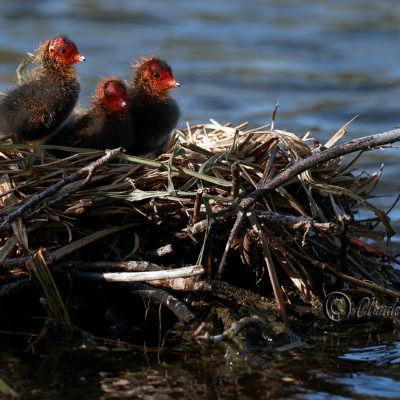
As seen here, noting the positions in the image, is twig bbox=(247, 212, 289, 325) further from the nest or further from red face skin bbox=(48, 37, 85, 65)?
red face skin bbox=(48, 37, 85, 65)

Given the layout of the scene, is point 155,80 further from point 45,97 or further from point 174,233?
point 174,233

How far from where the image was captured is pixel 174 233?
3670 mm

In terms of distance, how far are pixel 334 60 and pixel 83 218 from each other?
7836 millimetres

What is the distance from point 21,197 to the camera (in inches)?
147

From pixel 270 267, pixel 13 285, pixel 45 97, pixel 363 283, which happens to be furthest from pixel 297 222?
pixel 45 97

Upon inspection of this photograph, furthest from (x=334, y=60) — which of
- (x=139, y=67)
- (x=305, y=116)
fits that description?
(x=139, y=67)

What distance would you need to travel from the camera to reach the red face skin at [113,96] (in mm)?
4512

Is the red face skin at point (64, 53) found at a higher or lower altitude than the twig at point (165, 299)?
higher

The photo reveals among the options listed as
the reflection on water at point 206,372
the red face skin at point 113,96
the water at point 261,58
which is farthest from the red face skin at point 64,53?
the reflection on water at point 206,372

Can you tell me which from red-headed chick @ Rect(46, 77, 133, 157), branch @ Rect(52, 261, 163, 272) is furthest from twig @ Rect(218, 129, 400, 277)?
red-headed chick @ Rect(46, 77, 133, 157)

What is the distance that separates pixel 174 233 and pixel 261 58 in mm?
7742

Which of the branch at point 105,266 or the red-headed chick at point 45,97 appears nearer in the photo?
the branch at point 105,266

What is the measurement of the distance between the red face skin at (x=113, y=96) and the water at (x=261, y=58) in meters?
0.55

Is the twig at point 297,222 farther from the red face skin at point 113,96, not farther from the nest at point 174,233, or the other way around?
the red face skin at point 113,96
